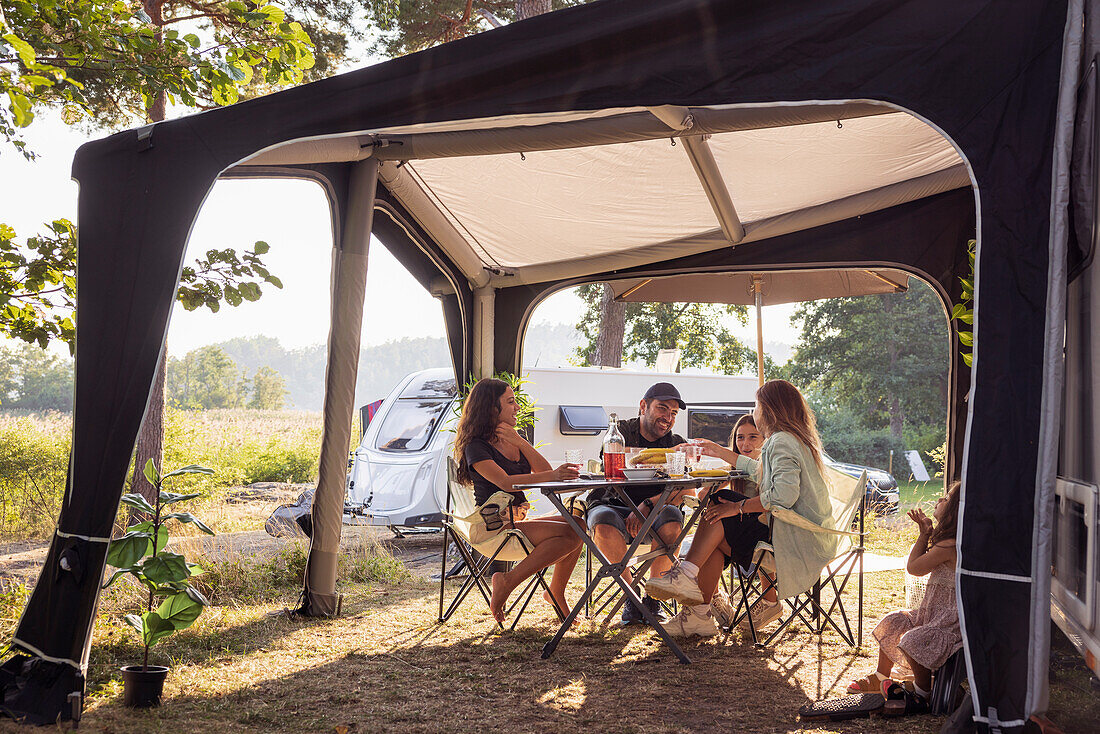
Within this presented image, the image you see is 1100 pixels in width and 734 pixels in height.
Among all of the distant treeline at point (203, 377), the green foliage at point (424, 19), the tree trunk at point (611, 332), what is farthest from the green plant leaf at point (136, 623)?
the tree trunk at point (611, 332)

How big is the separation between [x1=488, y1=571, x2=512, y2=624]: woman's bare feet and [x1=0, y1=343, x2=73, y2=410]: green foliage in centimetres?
4072

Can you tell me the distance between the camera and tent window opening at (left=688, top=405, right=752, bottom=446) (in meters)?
10.1

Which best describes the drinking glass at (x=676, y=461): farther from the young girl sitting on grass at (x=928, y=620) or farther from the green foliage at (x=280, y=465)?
the green foliage at (x=280, y=465)

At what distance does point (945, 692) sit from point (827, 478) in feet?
4.33

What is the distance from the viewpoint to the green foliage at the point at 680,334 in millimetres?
16156

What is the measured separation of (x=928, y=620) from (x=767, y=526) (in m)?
1.06

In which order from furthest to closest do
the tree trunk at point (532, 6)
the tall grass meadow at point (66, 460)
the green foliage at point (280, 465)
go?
the green foliage at point (280, 465) → the tree trunk at point (532, 6) → the tall grass meadow at point (66, 460)

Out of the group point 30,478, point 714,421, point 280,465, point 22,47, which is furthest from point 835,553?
point 280,465

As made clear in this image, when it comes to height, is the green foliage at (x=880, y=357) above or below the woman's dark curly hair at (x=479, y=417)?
above

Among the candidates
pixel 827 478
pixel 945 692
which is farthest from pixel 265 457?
pixel 945 692

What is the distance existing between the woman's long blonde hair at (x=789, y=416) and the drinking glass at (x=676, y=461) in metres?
0.49

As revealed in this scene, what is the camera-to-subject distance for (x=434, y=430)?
7.75 m

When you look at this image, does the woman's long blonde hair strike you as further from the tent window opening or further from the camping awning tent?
the tent window opening

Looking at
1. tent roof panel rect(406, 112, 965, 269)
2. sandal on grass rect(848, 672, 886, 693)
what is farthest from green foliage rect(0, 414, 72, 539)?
sandal on grass rect(848, 672, 886, 693)
